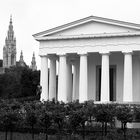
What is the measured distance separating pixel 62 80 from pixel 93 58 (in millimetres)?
6767

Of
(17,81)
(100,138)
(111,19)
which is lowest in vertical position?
(100,138)

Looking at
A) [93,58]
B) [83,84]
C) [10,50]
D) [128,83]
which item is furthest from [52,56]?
Result: [10,50]

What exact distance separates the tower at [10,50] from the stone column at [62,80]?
132640 mm

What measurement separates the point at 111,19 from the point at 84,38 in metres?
4.14

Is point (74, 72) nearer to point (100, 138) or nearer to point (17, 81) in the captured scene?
point (100, 138)

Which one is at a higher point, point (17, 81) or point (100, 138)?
point (17, 81)

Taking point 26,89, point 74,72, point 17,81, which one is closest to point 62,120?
point 74,72

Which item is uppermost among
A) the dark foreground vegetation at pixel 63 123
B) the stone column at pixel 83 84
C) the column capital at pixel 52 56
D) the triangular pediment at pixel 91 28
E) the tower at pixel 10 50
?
the tower at pixel 10 50

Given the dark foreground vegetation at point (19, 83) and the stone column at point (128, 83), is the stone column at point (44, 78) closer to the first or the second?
the stone column at point (128, 83)

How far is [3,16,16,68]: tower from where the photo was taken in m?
186

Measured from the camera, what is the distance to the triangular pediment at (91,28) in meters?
52.0

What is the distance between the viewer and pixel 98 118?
1400 inches

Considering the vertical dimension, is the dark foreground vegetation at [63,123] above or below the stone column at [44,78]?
below

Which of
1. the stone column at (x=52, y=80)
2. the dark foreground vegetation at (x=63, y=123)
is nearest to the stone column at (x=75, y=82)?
the stone column at (x=52, y=80)
